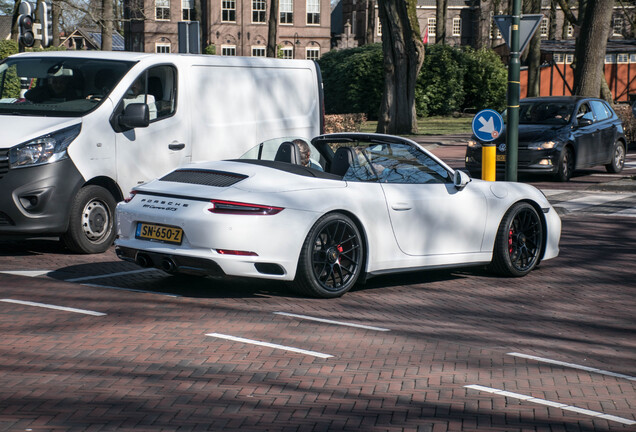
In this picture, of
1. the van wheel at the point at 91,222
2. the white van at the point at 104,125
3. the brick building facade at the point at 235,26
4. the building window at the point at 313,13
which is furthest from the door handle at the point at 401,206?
the building window at the point at 313,13

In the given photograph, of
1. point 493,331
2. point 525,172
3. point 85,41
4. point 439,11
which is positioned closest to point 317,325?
point 493,331

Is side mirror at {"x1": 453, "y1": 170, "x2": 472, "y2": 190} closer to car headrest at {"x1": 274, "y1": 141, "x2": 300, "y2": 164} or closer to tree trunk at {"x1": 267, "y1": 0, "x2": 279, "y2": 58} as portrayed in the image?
car headrest at {"x1": 274, "y1": 141, "x2": 300, "y2": 164}

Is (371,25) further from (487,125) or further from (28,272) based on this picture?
(28,272)

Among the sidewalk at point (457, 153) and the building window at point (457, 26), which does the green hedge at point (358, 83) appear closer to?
the sidewalk at point (457, 153)

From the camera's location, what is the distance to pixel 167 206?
7.40 metres

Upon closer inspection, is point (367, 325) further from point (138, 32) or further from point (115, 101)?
point (138, 32)

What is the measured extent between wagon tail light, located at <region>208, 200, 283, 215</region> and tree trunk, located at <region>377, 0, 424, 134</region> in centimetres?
2356

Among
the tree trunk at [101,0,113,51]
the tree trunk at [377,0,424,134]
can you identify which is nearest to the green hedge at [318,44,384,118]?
the tree trunk at [377,0,424,134]

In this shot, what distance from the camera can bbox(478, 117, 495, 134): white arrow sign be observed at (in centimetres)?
1289

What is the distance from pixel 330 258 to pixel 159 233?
1355mm

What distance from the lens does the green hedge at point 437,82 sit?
147ft

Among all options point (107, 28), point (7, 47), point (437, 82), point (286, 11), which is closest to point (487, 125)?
point (107, 28)

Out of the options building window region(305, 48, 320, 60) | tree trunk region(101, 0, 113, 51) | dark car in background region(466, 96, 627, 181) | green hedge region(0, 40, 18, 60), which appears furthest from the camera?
building window region(305, 48, 320, 60)

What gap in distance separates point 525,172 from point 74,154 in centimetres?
1056
